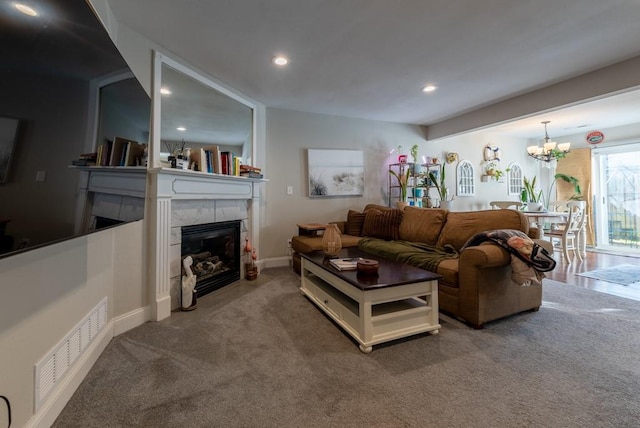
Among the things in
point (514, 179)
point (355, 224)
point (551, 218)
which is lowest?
point (355, 224)

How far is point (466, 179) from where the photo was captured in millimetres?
5605

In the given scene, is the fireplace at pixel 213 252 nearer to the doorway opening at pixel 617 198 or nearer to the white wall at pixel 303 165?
the white wall at pixel 303 165

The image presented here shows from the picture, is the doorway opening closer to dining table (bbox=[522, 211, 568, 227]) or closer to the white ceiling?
dining table (bbox=[522, 211, 568, 227])

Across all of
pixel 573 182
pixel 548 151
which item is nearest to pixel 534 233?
pixel 548 151

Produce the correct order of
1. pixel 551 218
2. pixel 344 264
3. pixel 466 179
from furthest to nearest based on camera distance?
1. pixel 466 179
2. pixel 551 218
3. pixel 344 264

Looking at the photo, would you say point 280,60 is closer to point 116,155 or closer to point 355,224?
point 116,155

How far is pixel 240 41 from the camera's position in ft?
7.82

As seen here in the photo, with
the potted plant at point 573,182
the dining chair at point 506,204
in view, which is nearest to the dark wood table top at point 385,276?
A: the dining chair at point 506,204

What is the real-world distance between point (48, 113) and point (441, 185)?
530 centimetres

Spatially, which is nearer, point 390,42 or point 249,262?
point 390,42

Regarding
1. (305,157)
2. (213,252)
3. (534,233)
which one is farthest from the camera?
(305,157)

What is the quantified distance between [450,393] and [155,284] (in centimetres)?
226

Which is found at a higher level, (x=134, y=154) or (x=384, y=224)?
(x=134, y=154)

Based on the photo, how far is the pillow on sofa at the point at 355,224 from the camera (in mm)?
4148
